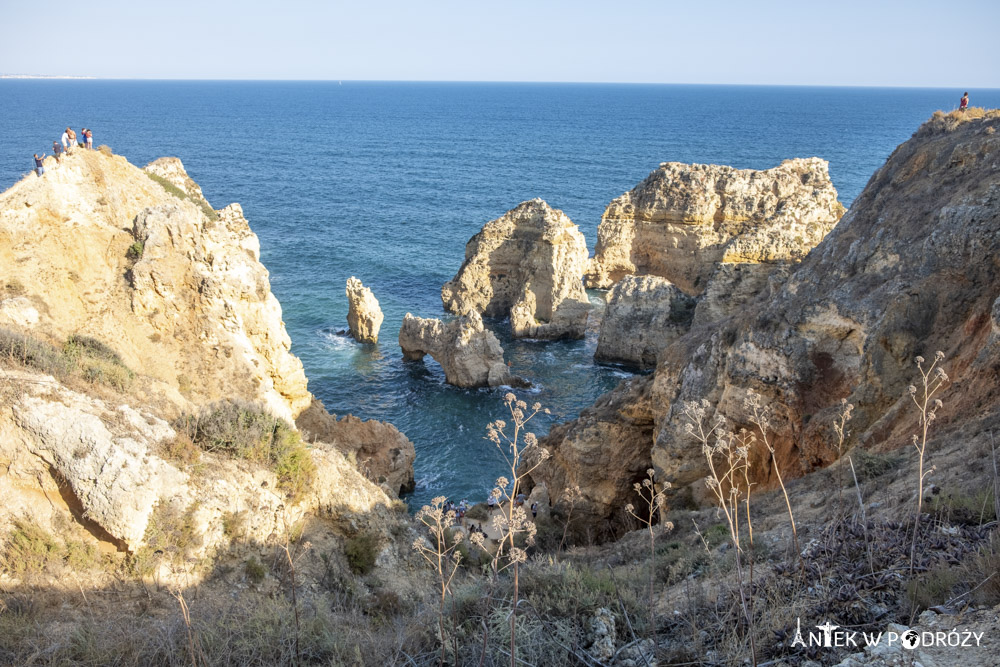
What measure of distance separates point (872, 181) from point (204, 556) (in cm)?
2162

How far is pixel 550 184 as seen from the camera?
89125mm

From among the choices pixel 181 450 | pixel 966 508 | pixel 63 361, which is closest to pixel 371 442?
pixel 63 361

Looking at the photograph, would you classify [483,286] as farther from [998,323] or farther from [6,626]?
[6,626]

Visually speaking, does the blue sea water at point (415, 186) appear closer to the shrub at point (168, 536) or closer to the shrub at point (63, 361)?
the shrub at point (63, 361)

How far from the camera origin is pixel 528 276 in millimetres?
44438

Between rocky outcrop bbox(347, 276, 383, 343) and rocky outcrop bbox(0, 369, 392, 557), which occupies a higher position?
rocky outcrop bbox(0, 369, 392, 557)

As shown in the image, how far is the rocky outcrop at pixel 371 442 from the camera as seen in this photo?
23.2 metres

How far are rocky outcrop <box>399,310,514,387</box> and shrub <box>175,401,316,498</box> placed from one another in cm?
2121

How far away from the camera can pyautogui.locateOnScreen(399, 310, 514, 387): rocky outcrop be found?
112ft

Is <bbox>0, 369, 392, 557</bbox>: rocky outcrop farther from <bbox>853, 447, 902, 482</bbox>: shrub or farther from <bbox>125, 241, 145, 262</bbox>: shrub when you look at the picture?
<bbox>853, 447, 902, 482</bbox>: shrub

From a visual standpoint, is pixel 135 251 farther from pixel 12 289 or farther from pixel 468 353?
pixel 468 353

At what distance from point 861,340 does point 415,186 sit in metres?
80.6

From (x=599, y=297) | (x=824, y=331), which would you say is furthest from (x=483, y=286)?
(x=824, y=331)

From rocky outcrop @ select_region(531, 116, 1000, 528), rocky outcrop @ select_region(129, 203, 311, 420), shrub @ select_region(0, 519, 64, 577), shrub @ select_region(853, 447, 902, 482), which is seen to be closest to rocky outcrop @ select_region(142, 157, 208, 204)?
rocky outcrop @ select_region(129, 203, 311, 420)
